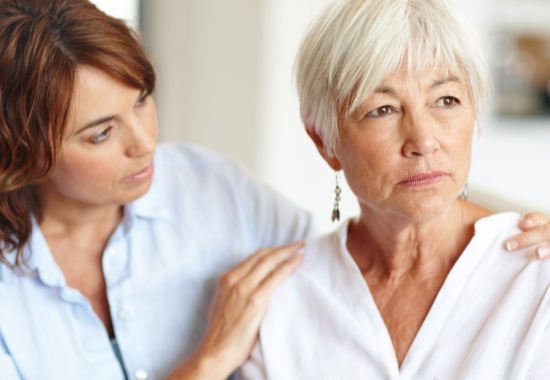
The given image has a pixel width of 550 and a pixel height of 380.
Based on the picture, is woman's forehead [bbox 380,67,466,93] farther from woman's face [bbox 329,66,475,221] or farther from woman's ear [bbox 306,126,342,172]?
woman's ear [bbox 306,126,342,172]

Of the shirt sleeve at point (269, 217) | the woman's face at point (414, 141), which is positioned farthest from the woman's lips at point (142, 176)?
the woman's face at point (414, 141)

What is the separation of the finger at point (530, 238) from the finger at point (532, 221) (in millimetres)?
24

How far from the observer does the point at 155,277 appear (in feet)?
5.35

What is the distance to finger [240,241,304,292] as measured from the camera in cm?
146

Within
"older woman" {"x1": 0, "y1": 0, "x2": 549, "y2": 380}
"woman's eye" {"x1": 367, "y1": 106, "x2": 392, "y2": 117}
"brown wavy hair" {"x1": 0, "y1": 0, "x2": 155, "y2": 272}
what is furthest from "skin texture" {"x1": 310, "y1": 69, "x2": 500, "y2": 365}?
"brown wavy hair" {"x1": 0, "y1": 0, "x2": 155, "y2": 272}

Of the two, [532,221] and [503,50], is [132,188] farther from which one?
[503,50]

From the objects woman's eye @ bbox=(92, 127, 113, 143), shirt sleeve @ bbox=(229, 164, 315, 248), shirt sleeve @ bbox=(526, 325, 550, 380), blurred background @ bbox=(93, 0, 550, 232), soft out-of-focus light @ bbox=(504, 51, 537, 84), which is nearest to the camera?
shirt sleeve @ bbox=(526, 325, 550, 380)

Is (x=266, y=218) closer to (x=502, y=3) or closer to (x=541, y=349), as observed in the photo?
(x=541, y=349)

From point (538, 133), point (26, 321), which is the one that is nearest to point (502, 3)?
point (538, 133)

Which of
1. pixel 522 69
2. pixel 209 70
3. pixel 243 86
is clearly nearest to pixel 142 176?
pixel 243 86

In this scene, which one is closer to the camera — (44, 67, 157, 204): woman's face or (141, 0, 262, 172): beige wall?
(44, 67, 157, 204): woman's face

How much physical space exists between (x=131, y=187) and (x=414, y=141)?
2.49 feet

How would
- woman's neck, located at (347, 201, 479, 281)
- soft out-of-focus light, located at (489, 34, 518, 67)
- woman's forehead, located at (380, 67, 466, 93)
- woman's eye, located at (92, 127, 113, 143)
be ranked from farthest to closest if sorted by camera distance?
soft out-of-focus light, located at (489, 34, 518, 67)
woman's eye, located at (92, 127, 113, 143)
woman's neck, located at (347, 201, 479, 281)
woman's forehead, located at (380, 67, 466, 93)

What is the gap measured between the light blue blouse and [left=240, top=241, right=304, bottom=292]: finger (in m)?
0.23
